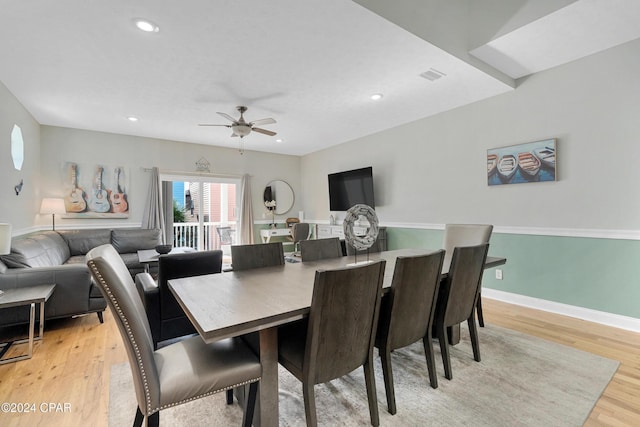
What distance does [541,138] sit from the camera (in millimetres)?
3350

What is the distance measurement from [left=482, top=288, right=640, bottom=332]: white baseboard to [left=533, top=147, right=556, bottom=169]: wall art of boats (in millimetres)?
1513

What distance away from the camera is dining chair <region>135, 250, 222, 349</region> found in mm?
2350

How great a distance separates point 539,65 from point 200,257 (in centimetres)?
395

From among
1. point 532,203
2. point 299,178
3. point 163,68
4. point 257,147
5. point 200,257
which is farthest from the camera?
point 299,178

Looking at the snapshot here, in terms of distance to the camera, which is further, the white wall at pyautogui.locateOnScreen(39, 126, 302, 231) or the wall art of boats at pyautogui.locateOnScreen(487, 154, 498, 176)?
the white wall at pyautogui.locateOnScreen(39, 126, 302, 231)

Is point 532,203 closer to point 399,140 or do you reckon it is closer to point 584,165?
point 584,165

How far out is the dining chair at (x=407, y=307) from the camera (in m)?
1.70

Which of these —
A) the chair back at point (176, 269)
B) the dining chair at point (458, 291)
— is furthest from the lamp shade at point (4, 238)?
the dining chair at point (458, 291)

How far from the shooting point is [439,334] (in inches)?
80.1

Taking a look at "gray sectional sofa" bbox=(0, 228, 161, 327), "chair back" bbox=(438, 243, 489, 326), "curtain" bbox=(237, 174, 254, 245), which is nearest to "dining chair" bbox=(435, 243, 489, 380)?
"chair back" bbox=(438, 243, 489, 326)

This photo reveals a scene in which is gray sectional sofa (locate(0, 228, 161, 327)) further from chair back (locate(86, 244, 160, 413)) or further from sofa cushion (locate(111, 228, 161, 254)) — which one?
chair back (locate(86, 244, 160, 413))

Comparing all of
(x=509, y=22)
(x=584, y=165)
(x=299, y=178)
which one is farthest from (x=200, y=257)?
(x=299, y=178)

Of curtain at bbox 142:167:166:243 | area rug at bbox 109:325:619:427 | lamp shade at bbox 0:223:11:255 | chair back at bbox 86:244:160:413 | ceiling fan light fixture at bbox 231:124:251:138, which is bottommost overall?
area rug at bbox 109:325:619:427

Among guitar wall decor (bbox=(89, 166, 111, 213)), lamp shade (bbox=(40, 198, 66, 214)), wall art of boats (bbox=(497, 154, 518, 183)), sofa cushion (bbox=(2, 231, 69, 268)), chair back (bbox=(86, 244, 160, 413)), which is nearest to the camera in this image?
chair back (bbox=(86, 244, 160, 413))
